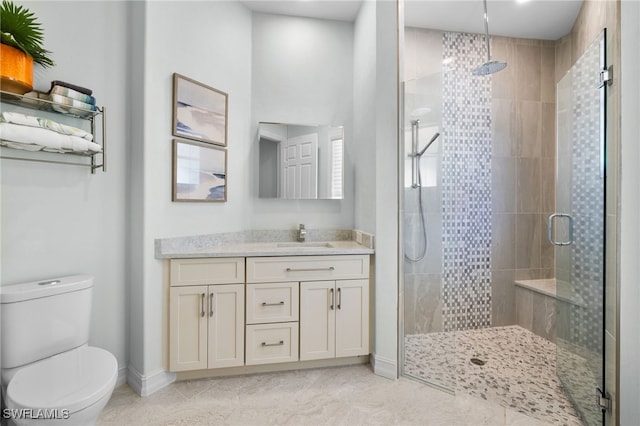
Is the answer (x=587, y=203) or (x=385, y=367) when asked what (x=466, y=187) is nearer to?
(x=587, y=203)

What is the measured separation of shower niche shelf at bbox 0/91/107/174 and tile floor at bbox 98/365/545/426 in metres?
1.43

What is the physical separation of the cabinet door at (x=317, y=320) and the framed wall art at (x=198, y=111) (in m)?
1.31

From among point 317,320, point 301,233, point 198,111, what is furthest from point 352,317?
point 198,111

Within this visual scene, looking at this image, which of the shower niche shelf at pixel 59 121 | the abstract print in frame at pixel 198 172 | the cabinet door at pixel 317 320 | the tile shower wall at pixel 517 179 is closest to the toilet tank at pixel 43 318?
the shower niche shelf at pixel 59 121

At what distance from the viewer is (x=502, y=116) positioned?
2.68m

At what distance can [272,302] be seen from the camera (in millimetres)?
2057

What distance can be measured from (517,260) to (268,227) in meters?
2.23

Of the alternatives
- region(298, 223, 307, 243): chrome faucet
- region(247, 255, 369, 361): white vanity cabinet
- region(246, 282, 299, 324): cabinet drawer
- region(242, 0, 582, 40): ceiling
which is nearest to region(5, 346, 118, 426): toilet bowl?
region(246, 282, 299, 324): cabinet drawer

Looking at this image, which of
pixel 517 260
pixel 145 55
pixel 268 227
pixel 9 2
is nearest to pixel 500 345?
pixel 517 260

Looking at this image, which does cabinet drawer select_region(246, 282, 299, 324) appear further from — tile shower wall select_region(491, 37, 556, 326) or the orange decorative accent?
tile shower wall select_region(491, 37, 556, 326)

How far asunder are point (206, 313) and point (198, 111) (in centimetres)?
142

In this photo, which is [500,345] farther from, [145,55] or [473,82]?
[145,55]

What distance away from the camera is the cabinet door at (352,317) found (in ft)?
7.02

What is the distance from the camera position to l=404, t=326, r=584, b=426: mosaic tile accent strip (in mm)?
1748
